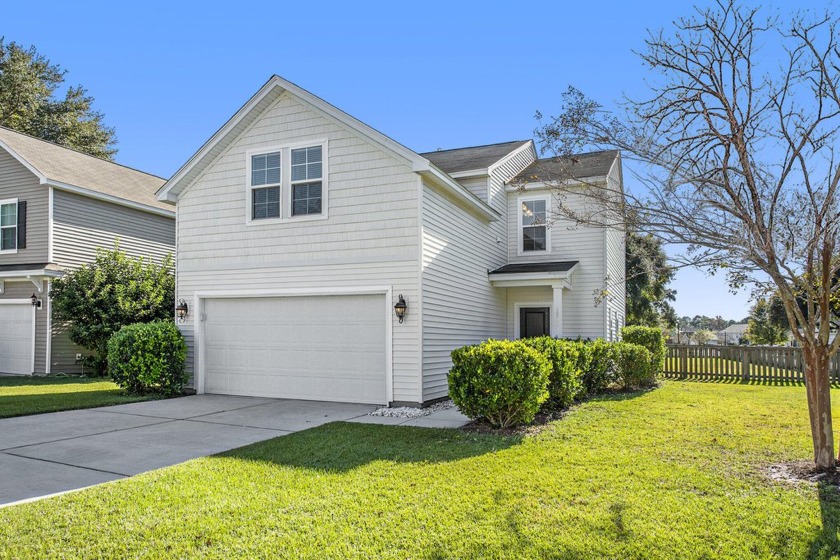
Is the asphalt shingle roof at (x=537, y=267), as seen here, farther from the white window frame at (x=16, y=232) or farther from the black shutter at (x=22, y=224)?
the white window frame at (x=16, y=232)

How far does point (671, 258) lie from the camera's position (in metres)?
5.74

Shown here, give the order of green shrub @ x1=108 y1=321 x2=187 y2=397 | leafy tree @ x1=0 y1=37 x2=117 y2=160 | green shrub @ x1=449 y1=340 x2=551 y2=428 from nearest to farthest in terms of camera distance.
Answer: green shrub @ x1=449 y1=340 x2=551 y2=428
green shrub @ x1=108 y1=321 x2=187 y2=397
leafy tree @ x1=0 y1=37 x2=117 y2=160

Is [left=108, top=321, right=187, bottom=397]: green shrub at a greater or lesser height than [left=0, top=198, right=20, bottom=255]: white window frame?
lesser

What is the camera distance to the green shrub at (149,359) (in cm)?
1095

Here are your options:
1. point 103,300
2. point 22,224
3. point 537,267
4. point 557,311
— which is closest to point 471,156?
point 537,267

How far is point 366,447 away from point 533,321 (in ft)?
29.1

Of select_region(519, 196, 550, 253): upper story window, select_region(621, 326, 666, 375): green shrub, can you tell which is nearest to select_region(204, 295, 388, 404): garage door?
select_region(519, 196, 550, 253): upper story window

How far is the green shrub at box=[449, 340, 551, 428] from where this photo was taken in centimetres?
729

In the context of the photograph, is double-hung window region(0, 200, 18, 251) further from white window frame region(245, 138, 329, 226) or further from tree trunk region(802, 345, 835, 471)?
tree trunk region(802, 345, 835, 471)

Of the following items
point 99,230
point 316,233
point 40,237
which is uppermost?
point 99,230

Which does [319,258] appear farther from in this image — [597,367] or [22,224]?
[22,224]

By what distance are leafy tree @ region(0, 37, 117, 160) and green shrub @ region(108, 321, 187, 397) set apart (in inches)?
977

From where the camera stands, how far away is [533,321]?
1456cm

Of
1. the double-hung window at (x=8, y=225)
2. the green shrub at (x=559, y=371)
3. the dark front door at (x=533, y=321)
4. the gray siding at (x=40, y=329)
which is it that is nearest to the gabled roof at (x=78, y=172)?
the double-hung window at (x=8, y=225)
